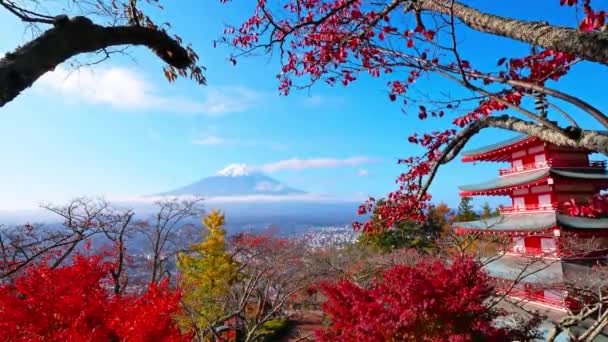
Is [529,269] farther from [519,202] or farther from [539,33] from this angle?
[539,33]

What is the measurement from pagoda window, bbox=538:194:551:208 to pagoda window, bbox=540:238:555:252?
3.50 ft

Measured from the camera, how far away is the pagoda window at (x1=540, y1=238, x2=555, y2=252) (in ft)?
35.6

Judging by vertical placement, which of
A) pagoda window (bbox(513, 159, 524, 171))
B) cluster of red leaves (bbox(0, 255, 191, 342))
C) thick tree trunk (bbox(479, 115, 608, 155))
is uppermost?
pagoda window (bbox(513, 159, 524, 171))

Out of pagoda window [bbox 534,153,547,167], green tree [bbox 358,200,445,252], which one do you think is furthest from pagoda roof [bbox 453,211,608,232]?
green tree [bbox 358,200,445,252]

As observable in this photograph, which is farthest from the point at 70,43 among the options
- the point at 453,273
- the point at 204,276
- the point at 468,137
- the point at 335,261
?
the point at 335,261

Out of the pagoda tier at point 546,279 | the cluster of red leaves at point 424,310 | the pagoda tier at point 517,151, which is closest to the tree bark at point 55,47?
the cluster of red leaves at point 424,310

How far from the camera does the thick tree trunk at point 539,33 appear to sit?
1235mm

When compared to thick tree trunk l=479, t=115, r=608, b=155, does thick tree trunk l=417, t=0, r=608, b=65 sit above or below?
above

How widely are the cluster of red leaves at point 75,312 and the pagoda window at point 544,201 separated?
11.2 metres

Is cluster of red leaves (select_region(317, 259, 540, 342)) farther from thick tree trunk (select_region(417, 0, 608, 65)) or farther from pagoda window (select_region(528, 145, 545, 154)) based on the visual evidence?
pagoda window (select_region(528, 145, 545, 154))

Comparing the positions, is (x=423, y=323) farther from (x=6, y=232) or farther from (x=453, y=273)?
(x=6, y=232)

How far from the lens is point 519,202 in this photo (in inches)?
500

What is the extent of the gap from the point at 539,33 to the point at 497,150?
12601 millimetres

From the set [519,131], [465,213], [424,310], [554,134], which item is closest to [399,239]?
[465,213]
